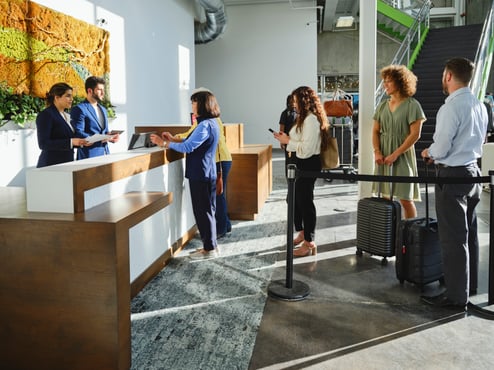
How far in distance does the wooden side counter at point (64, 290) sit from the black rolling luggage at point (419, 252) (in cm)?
208

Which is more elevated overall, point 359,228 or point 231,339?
point 359,228

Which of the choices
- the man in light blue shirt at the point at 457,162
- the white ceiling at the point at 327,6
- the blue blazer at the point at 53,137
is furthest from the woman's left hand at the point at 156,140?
the white ceiling at the point at 327,6

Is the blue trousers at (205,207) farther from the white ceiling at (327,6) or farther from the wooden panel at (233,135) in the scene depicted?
the white ceiling at (327,6)

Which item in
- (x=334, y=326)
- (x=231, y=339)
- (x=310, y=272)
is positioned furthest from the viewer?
(x=310, y=272)

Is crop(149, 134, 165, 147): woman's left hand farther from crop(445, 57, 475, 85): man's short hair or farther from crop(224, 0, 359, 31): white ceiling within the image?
crop(224, 0, 359, 31): white ceiling

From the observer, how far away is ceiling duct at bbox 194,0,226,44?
488 inches

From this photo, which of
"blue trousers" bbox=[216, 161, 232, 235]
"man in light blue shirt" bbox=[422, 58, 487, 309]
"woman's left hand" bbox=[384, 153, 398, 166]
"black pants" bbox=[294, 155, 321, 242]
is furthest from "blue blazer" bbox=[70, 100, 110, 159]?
"man in light blue shirt" bbox=[422, 58, 487, 309]

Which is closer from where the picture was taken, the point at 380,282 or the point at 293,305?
the point at 293,305

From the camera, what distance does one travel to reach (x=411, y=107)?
412cm

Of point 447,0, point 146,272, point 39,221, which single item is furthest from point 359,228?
point 447,0

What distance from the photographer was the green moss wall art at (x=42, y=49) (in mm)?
5129

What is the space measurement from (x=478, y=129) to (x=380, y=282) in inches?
51.8

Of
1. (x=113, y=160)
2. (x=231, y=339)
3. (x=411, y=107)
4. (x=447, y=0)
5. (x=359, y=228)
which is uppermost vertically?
(x=447, y=0)

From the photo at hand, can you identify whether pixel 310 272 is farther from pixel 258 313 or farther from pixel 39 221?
pixel 39 221
